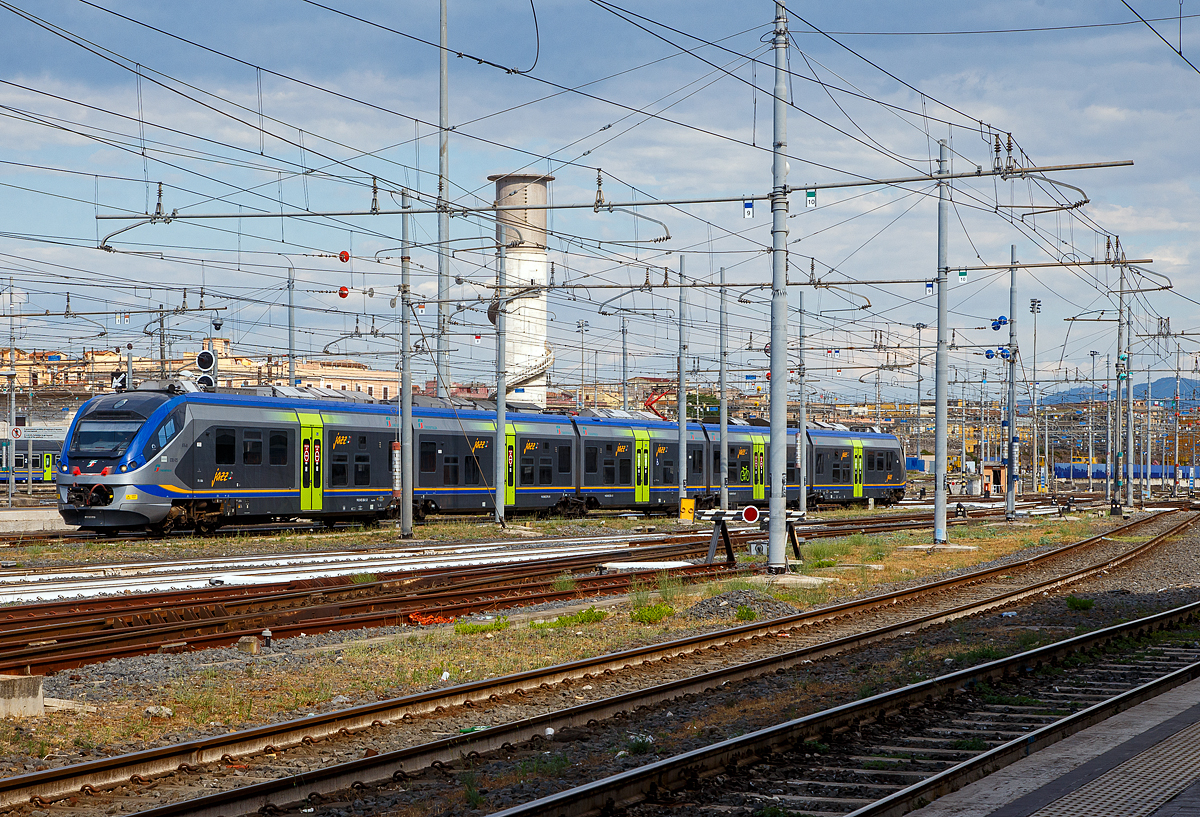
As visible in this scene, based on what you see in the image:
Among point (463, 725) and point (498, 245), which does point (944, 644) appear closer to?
point (463, 725)

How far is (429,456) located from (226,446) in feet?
25.4

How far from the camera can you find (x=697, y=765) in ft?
25.1

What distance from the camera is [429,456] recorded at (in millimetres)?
35188

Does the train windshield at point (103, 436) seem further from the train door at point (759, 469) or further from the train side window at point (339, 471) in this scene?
the train door at point (759, 469)

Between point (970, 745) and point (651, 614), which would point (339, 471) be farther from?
point (970, 745)

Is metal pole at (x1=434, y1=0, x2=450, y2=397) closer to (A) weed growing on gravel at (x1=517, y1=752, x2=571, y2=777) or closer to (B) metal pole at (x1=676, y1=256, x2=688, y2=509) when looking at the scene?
(B) metal pole at (x1=676, y1=256, x2=688, y2=509)

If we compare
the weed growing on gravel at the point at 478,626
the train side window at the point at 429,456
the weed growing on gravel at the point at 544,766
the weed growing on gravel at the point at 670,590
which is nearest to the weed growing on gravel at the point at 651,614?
the weed growing on gravel at the point at 670,590

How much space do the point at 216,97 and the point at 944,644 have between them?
14.1m

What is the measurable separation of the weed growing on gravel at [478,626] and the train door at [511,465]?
22.3 metres

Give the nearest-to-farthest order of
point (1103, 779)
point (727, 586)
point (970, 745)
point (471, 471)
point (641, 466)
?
1. point (1103, 779)
2. point (970, 745)
3. point (727, 586)
4. point (471, 471)
5. point (641, 466)

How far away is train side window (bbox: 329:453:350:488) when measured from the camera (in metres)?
31.9

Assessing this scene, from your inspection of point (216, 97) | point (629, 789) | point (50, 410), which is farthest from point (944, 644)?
point (50, 410)

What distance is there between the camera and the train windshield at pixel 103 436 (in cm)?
2669

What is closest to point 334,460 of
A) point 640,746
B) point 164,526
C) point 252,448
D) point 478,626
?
point 252,448
